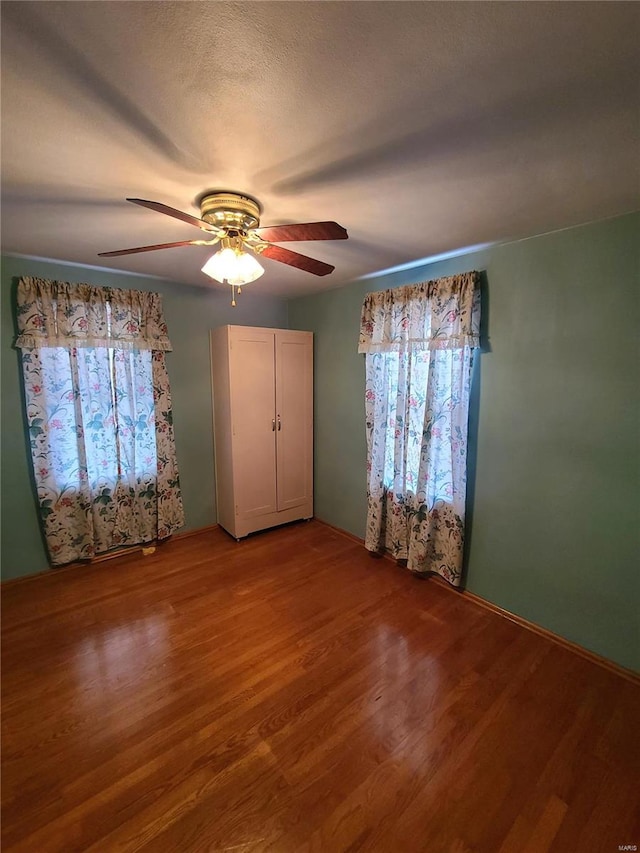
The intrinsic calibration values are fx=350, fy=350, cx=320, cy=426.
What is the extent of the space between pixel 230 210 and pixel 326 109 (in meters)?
0.65

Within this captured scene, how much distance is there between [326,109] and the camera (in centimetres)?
104

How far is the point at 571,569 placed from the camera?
6.54ft

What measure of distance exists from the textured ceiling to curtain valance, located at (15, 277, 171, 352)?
0.79m

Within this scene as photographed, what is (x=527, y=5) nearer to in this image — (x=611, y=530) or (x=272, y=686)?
(x=611, y=530)

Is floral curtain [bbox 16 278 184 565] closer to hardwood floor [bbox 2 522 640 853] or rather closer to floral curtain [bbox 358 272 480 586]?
hardwood floor [bbox 2 522 640 853]

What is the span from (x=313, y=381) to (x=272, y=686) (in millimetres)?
2562

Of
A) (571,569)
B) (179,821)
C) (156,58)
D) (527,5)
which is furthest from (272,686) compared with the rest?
(527,5)

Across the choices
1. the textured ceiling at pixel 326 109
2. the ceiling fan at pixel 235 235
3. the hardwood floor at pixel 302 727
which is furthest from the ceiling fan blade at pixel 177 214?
the hardwood floor at pixel 302 727

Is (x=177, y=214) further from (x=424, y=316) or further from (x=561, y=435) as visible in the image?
(x=561, y=435)

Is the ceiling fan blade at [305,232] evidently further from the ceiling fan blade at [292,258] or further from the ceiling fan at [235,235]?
the ceiling fan blade at [292,258]

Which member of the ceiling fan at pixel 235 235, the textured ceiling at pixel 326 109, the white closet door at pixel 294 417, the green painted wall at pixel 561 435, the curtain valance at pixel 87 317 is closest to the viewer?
the textured ceiling at pixel 326 109

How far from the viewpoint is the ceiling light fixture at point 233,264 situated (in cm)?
154

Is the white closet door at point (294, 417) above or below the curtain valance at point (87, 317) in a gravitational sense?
below

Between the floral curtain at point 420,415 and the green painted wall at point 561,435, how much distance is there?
0.12 metres
